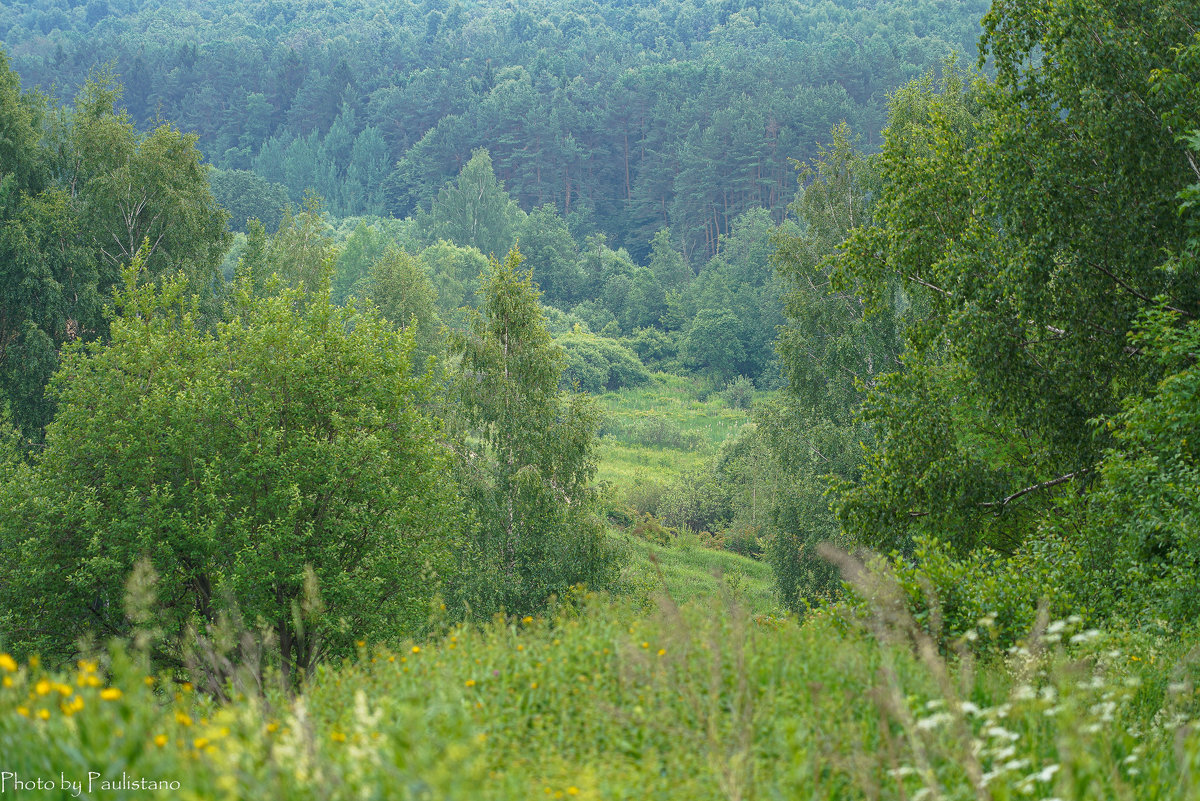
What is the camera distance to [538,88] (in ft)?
411

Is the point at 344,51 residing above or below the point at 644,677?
above

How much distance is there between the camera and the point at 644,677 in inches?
Answer: 224

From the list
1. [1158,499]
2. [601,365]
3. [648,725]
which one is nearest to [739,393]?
[601,365]

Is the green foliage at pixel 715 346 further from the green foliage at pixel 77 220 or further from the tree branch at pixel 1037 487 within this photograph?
the tree branch at pixel 1037 487

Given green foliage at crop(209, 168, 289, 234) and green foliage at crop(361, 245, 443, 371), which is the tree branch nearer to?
green foliage at crop(361, 245, 443, 371)

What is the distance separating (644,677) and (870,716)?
1.32 m

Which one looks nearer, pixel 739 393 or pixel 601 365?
pixel 739 393

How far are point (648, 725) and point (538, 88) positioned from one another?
5037 inches

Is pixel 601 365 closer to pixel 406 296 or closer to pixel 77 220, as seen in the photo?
pixel 406 296

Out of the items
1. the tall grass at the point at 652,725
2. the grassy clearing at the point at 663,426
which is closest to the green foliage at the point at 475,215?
the grassy clearing at the point at 663,426

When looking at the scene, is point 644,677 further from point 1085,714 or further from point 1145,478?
point 1145,478

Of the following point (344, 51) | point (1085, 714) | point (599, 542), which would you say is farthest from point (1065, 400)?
point (344, 51)

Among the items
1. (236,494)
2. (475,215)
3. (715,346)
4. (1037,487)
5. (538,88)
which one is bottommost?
(715,346)

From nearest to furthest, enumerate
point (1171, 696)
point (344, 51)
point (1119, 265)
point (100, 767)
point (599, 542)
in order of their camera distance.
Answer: point (100, 767) → point (1171, 696) → point (1119, 265) → point (599, 542) → point (344, 51)
